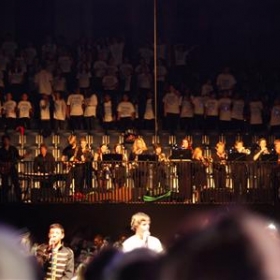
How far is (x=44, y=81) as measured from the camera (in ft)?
69.4

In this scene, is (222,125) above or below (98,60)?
below

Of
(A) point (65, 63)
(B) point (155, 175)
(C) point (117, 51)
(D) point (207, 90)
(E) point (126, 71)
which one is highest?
(C) point (117, 51)

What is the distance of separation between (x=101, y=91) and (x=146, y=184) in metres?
6.61

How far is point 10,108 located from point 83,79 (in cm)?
250

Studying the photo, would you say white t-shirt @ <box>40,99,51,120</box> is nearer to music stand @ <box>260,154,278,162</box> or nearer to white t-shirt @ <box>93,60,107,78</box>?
white t-shirt @ <box>93,60,107,78</box>

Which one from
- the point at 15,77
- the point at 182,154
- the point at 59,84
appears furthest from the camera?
the point at 59,84

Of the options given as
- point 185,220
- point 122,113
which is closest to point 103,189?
point 185,220

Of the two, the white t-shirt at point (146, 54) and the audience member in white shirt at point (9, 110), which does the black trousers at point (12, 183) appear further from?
the white t-shirt at point (146, 54)

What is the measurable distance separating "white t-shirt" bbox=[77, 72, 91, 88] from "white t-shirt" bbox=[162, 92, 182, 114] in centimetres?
245

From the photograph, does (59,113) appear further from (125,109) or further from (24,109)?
(125,109)

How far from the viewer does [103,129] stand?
21047mm

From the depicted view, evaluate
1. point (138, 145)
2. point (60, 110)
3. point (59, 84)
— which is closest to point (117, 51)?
point (59, 84)

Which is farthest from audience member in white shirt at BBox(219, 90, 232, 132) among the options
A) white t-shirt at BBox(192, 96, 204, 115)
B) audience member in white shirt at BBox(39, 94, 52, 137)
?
audience member in white shirt at BBox(39, 94, 52, 137)

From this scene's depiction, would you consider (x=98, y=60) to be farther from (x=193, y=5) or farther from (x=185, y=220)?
(x=185, y=220)
